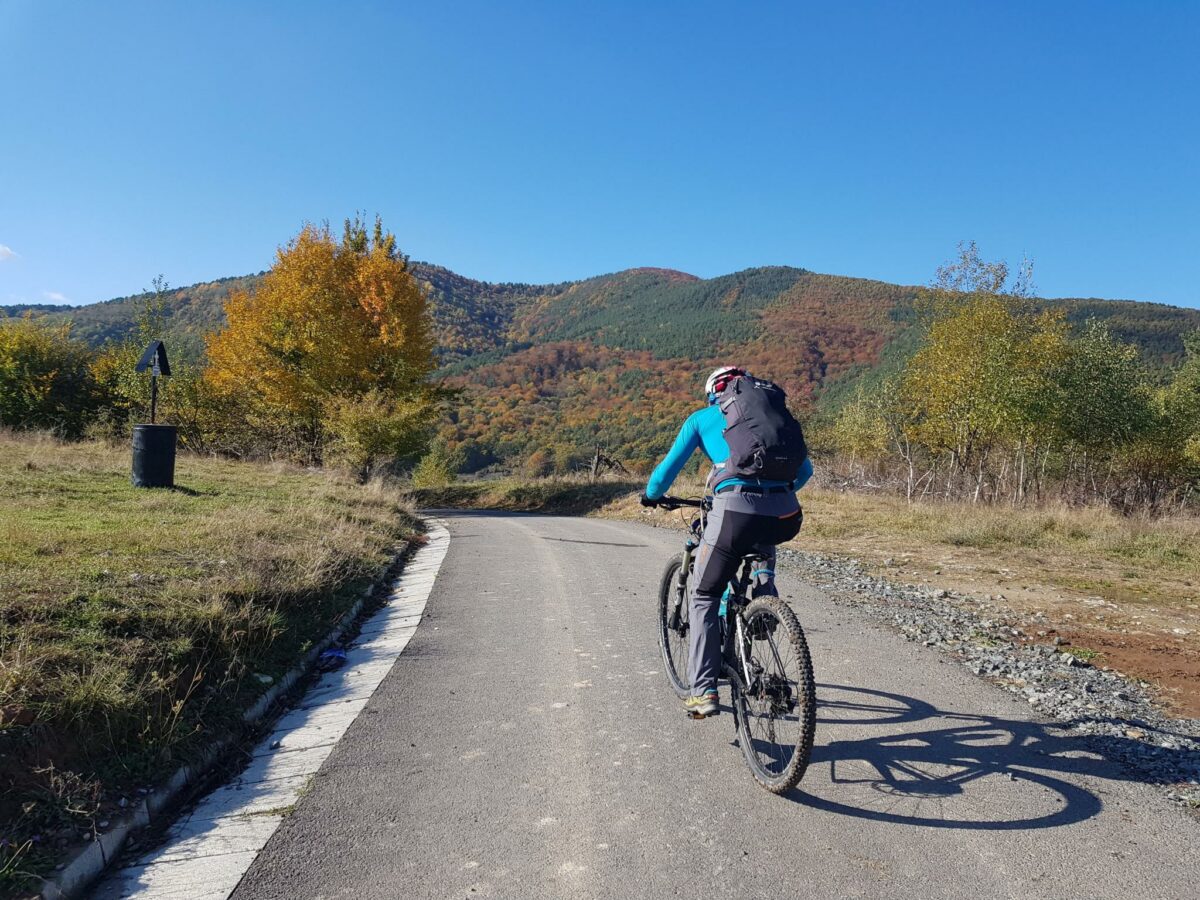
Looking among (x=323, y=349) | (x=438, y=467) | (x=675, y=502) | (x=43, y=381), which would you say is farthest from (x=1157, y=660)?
(x=438, y=467)

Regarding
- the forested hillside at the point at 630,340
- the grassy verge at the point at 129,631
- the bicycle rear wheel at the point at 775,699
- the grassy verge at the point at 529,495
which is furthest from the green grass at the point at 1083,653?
the forested hillside at the point at 630,340

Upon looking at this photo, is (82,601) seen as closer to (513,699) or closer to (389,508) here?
(513,699)

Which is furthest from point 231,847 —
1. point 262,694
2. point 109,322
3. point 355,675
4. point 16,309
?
point 16,309

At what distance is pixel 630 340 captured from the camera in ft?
418

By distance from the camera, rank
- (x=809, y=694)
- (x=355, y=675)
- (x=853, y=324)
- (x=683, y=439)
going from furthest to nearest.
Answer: (x=853, y=324) < (x=355, y=675) < (x=683, y=439) < (x=809, y=694)

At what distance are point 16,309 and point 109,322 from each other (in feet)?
51.3

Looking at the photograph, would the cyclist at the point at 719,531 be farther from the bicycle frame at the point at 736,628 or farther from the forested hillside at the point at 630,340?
the forested hillside at the point at 630,340

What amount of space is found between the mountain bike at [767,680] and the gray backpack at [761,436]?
53 cm

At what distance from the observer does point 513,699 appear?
14.6 ft

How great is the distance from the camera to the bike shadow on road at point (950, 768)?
A: 310cm

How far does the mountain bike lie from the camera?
3.13 m

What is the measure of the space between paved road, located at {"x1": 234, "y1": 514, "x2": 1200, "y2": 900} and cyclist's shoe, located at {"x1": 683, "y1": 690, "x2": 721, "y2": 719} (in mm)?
183

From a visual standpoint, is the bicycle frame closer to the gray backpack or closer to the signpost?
the gray backpack

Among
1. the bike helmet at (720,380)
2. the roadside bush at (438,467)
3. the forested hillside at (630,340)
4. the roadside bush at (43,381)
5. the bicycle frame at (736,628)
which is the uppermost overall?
the forested hillside at (630,340)
